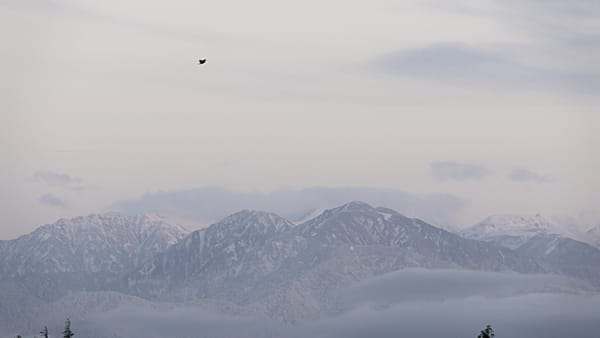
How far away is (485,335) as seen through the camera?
172000 mm

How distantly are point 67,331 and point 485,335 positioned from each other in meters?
63.8

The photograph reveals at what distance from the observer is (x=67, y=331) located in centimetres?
19375

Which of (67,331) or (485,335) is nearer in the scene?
(485,335)
